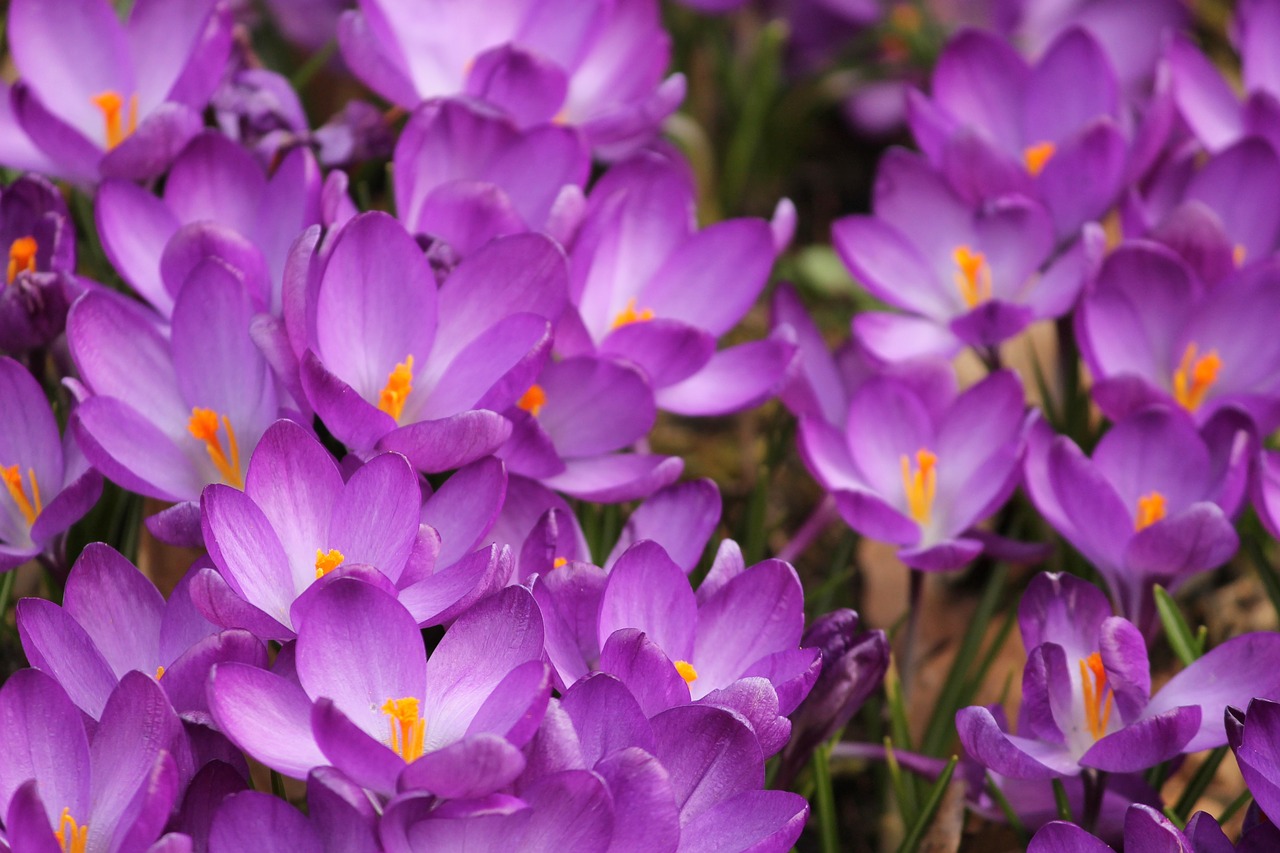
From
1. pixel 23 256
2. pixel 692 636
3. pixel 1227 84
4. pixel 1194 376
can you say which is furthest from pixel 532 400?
pixel 1227 84

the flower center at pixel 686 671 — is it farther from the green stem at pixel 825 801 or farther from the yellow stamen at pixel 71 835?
the yellow stamen at pixel 71 835

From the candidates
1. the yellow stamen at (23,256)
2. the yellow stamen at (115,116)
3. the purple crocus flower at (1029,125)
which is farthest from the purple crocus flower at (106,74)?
the purple crocus flower at (1029,125)

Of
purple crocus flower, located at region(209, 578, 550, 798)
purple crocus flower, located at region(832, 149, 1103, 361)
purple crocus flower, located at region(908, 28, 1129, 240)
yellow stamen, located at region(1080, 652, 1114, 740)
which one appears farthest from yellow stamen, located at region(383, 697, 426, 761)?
purple crocus flower, located at region(908, 28, 1129, 240)

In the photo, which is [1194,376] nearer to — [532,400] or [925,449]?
[925,449]

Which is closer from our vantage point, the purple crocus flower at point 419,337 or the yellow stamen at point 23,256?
the purple crocus flower at point 419,337

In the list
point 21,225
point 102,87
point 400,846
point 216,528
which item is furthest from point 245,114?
point 400,846
